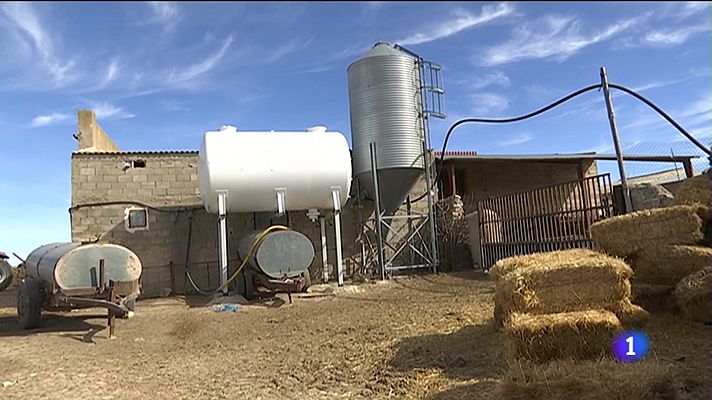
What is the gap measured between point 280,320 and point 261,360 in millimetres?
2701

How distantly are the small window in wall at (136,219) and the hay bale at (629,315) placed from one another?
11.3m

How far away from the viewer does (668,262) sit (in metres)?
5.55

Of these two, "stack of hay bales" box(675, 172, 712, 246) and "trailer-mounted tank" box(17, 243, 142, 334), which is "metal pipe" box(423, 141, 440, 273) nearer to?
"trailer-mounted tank" box(17, 243, 142, 334)

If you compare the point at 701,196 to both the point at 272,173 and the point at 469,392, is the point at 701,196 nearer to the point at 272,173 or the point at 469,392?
the point at 469,392

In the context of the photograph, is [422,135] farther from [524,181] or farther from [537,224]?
[524,181]

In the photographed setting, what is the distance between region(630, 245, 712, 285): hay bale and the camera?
17.5ft

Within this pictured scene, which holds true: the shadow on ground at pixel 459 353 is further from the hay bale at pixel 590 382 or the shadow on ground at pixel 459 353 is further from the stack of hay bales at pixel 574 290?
the hay bale at pixel 590 382

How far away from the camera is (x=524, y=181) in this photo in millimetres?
18297

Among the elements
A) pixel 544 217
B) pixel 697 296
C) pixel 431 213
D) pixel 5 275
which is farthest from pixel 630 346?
pixel 5 275

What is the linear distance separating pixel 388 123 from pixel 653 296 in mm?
9352

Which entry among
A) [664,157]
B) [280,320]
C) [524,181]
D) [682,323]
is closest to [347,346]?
[280,320]

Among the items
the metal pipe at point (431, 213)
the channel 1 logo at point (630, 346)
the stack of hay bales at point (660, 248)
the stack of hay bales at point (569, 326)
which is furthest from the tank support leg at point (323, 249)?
the channel 1 logo at point (630, 346)

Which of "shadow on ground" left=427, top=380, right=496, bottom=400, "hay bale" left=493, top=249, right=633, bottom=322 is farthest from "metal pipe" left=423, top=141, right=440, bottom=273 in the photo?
"shadow on ground" left=427, top=380, right=496, bottom=400

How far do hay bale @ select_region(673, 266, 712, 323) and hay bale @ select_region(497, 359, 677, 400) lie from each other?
1837 millimetres
